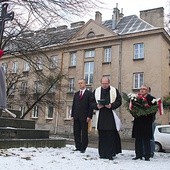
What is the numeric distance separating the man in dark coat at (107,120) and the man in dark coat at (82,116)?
0.69 metres

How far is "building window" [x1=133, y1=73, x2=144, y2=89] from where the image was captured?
1225 inches

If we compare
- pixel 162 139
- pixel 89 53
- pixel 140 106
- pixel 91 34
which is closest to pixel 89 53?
pixel 89 53

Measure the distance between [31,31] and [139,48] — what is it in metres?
22.2

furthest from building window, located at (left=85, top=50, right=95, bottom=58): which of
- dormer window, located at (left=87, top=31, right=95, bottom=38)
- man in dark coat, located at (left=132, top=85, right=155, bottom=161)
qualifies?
man in dark coat, located at (left=132, top=85, right=155, bottom=161)

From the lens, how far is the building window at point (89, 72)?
34656 millimetres

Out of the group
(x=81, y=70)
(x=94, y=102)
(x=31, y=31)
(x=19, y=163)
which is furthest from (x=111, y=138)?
(x=81, y=70)

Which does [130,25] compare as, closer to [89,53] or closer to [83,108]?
[89,53]

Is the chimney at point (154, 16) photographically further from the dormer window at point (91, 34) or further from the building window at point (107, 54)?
the dormer window at point (91, 34)

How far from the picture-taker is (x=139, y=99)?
7309mm

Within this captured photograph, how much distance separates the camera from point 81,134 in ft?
26.1

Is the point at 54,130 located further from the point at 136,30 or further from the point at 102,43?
the point at 136,30

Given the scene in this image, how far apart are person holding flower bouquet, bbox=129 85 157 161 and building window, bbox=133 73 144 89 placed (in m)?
24.1

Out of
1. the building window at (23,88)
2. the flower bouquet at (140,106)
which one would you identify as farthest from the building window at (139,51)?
the flower bouquet at (140,106)

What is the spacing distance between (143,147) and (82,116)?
1.79 m
